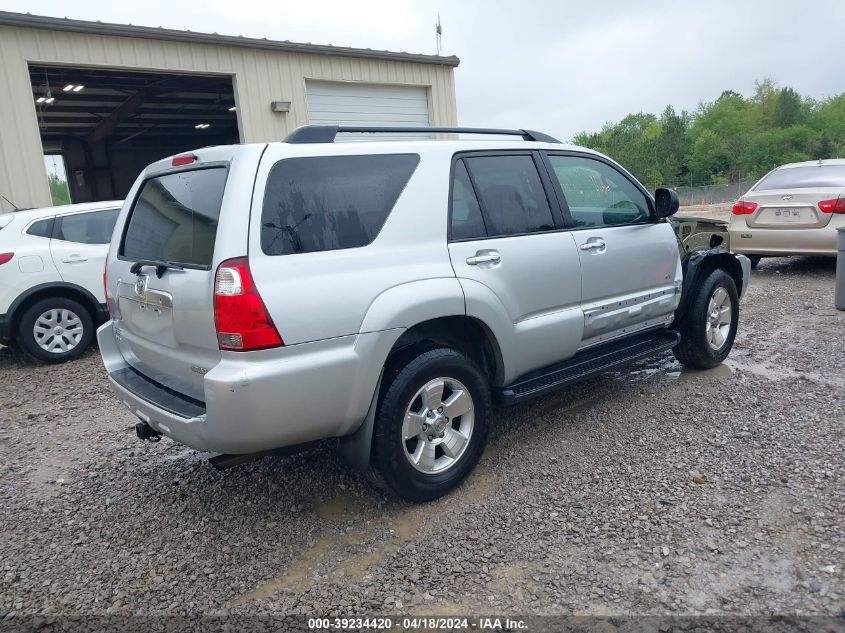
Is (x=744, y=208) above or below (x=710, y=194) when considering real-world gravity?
above

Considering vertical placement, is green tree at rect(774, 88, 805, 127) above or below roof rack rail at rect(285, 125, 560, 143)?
above

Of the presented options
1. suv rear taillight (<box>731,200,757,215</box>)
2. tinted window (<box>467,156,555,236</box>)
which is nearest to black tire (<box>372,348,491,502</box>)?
tinted window (<box>467,156,555,236</box>)

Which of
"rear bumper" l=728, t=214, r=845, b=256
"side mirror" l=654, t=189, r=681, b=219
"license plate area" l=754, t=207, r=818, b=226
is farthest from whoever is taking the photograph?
"license plate area" l=754, t=207, r=818, b=226

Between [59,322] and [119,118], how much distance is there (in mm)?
12186

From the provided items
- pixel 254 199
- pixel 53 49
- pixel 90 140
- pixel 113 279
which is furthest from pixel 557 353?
pixel 90 140

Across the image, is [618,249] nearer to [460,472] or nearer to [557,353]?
[557,353]

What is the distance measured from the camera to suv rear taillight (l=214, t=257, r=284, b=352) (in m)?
2.71

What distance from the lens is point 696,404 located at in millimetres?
4605

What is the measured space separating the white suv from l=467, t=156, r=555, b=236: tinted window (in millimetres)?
4832

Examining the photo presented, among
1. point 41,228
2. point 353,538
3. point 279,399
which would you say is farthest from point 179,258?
point 41,228

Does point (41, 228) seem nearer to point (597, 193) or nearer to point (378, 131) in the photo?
point (378, 131)

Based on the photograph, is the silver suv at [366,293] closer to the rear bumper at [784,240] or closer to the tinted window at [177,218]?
the tinted window at [177,218]

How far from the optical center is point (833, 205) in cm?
839

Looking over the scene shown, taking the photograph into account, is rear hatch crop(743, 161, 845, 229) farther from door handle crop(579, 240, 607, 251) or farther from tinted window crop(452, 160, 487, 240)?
tinted window crop(452, 160, 487, 240)
